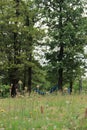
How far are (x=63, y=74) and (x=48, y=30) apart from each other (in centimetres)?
429

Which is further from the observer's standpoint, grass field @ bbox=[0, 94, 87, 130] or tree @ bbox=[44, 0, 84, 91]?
tree @ bbox=[44, 0, 84, 91]

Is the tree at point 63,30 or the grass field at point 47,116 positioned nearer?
the grass field at point 47,116

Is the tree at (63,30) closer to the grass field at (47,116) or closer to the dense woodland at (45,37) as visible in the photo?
the dense woodland at (45,37)

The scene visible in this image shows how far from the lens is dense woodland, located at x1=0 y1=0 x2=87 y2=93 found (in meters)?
25.1

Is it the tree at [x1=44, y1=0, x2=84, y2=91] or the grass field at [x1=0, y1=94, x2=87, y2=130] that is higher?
the tree at [x1=44, y1=0, x2=84, y2=91]

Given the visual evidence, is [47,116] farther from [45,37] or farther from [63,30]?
[45,37]

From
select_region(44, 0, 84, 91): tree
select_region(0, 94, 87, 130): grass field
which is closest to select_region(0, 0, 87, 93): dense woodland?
select_region(44, 0, 84, 91): tree

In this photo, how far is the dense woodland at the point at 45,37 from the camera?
25062mm

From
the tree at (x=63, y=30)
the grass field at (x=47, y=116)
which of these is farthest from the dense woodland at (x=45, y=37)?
the grass field at (x=47, y=116)

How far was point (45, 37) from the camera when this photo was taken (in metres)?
28.3

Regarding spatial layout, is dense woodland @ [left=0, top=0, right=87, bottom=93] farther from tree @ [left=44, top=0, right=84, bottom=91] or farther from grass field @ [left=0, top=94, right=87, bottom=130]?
grass field @ [left=0, top=94, right=87, bottom=130]

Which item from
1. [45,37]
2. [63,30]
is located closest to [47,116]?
[63,30]

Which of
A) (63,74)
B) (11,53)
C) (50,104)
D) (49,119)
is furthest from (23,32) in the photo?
(49,119)

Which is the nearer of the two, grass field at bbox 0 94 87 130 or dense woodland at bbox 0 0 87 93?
grass field at bbox 0 94 87 130
